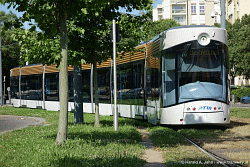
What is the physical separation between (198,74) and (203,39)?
120 cm

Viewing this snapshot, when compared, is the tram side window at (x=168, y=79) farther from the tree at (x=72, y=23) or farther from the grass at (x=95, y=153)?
the grass at (x=95, y=153)

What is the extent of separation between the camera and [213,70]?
1412 centimetres

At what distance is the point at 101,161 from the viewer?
25.5 ft

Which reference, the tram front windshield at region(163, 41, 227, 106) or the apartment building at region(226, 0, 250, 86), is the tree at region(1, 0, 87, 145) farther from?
the apartment building at region(226, 0, 250, 86)

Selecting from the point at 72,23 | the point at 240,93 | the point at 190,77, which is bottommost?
the point at 240,93

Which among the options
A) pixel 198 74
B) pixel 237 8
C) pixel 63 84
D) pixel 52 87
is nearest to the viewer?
pixel 63 84

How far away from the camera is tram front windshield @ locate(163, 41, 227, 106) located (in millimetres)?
14094

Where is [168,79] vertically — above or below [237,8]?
below

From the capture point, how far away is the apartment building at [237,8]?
68.6 m

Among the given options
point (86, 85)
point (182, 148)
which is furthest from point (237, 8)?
point (182, 148)

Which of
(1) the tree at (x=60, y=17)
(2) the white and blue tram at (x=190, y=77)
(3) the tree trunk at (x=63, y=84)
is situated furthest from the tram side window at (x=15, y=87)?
(3) the tree trunk at (x=63, y=84)

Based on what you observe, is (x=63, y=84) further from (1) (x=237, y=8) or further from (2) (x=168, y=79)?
(1) (x=237, y=8)

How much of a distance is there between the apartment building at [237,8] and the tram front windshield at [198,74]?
55.0m

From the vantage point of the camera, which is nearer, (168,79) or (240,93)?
(168,79)
